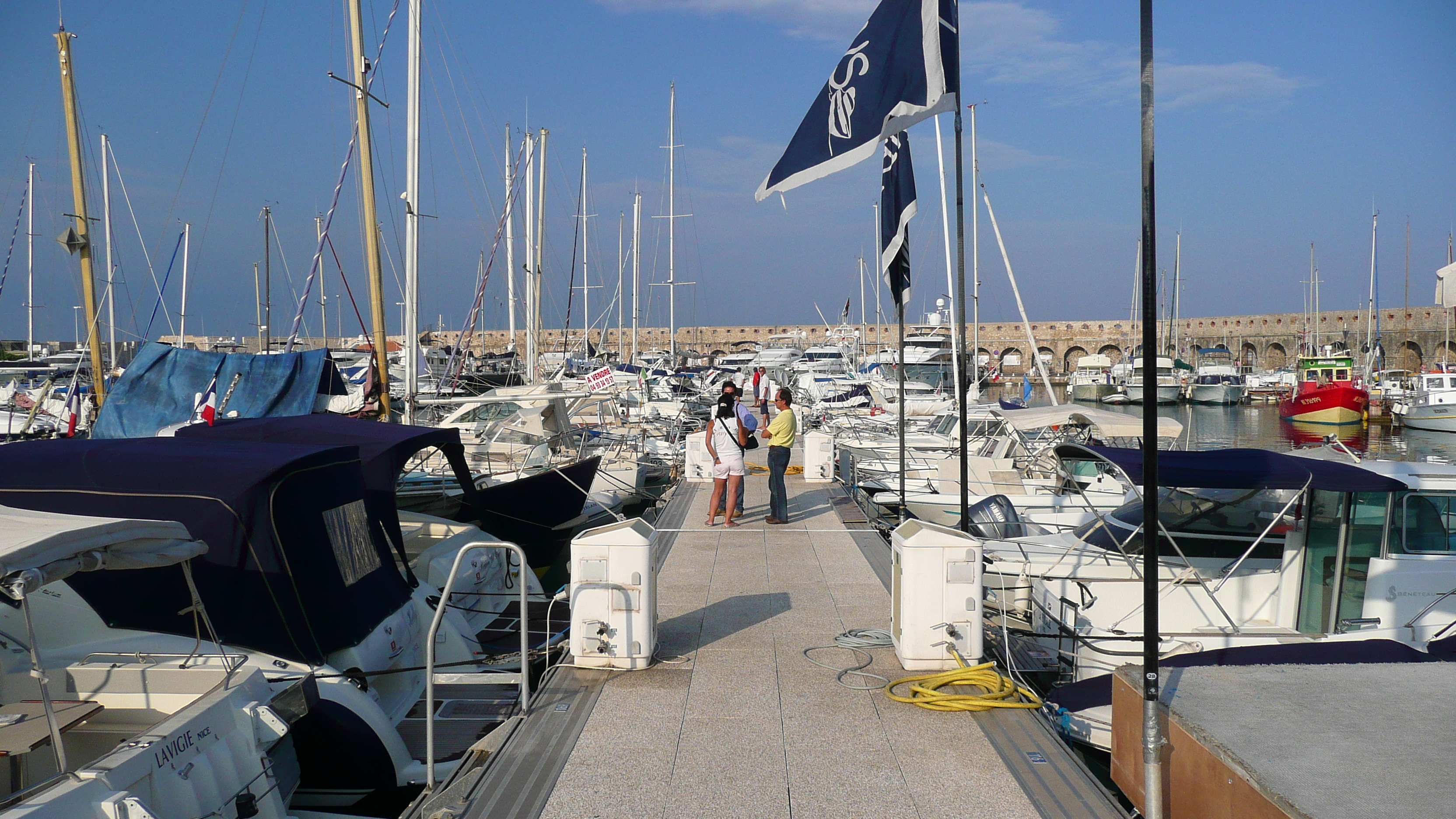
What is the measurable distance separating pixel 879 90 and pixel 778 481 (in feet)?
20.2

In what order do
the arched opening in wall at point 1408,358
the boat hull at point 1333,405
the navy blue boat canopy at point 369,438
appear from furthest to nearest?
the arched opening in wall at point 1408,358, the boat hull at point 1333,405, the navy blue boat canopy at point 369,438

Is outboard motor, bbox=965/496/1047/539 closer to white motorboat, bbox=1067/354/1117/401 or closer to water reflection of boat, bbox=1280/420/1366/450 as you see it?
water reflection of boat, bbox=1280/420/1366/450

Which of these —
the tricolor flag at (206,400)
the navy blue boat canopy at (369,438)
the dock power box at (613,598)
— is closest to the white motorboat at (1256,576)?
the dock power box at (613,598)

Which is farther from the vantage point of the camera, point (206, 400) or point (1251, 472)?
point (206, 400)

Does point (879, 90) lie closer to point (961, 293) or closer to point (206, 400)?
point (961, 293)

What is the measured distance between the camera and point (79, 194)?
19594 millimetres

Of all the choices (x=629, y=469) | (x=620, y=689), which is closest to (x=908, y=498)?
(x=629, y=469)

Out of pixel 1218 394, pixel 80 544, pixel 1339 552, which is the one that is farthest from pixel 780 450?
pixel 1218 394

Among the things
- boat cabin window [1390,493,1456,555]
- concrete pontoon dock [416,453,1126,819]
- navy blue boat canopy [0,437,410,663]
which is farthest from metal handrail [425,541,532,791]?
boat cabin window [1390,493,1456,555]

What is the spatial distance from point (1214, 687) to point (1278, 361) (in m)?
85.7

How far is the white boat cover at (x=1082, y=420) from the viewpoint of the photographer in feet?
53.0

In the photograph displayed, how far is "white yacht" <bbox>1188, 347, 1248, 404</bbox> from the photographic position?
59812mm

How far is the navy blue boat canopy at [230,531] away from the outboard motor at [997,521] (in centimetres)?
802

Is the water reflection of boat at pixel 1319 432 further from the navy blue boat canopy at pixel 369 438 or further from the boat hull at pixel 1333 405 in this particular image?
the navy blue boat canopy at pixel 369 438
